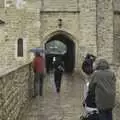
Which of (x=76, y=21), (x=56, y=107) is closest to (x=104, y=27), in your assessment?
(x=76, y=21)

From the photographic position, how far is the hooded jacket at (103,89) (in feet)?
21.0

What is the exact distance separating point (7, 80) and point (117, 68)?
940 cm

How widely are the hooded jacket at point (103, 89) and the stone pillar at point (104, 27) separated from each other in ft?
58.7

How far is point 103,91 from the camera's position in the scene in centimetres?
→ 640

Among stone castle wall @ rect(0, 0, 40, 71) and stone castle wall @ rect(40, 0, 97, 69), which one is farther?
stone castle wall @ rect(40, 0, 97, 69)

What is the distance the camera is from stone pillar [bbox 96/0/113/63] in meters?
24.3

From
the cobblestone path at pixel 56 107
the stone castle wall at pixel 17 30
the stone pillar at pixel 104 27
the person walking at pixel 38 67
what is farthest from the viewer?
the stone pillar at pixel 104 27

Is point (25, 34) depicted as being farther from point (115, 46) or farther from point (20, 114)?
point (20, 114)

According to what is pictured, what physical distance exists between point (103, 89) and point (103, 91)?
0.03 metres

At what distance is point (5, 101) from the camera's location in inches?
274

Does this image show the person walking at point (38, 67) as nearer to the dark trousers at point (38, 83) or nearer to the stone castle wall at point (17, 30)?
the dark trousers at point (38, 83)

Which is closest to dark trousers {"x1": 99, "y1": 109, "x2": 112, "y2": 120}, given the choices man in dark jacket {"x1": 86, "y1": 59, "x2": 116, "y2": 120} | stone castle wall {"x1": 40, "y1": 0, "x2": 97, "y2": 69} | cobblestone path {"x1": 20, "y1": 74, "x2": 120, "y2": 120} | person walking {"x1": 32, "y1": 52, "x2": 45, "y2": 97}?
man in dark jacket {"x1": 86, "y1": 59, "x2": 116, "y2": 120}

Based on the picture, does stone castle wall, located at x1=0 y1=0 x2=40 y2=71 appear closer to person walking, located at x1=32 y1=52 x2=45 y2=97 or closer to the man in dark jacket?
person walking, located at x1=32 y1=52 x2=45 y2=97

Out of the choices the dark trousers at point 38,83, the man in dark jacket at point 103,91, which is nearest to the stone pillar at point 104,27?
the dark trousers at point 38,83
